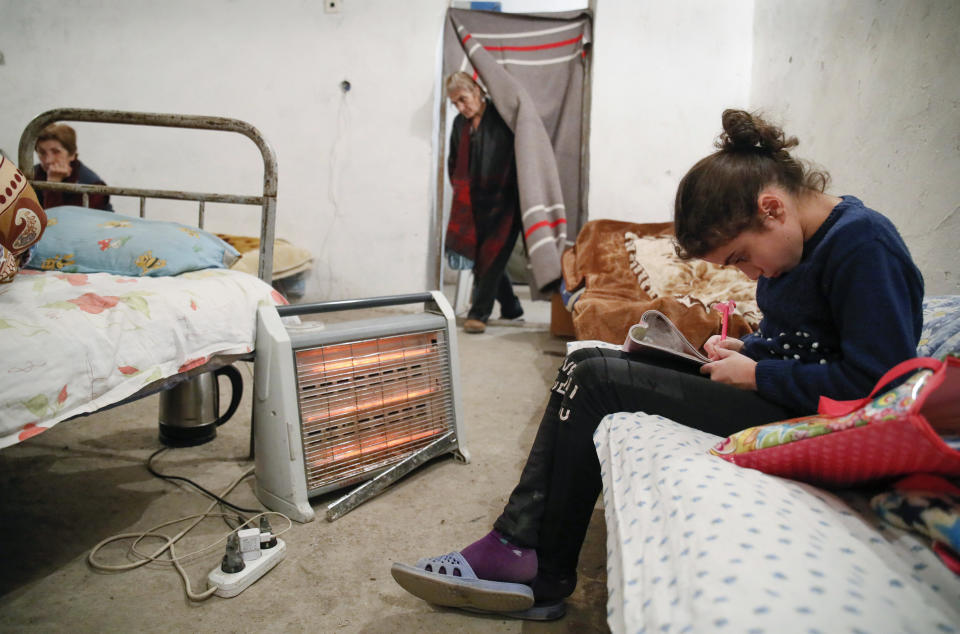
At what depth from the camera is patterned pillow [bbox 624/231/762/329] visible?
1992mm

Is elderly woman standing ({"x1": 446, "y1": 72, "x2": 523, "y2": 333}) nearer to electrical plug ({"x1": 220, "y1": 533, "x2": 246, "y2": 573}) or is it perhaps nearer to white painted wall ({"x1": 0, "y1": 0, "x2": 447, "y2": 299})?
white painted wall ({"x1": 0, "y1": 0, "x2": 447, "y2": 299})

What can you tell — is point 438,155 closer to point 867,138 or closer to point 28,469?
point 867,138

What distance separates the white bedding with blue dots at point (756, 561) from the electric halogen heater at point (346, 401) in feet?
2.58

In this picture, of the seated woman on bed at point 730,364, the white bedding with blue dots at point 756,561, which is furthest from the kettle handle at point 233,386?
the white bedding with blue dots at point 756,561

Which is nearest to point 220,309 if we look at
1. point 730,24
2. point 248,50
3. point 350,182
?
point 350,182

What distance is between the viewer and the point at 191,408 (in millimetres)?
1598

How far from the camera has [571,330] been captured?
3156mm

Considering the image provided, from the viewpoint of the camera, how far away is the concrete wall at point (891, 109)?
1.50 m

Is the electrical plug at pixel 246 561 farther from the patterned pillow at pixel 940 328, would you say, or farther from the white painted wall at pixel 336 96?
the white painted wall at pixel 336 96

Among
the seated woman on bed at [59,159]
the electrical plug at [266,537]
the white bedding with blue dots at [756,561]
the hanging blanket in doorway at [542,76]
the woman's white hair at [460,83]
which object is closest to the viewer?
the white bedding with blue dots at [756,561]

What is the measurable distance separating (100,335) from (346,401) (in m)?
0.52

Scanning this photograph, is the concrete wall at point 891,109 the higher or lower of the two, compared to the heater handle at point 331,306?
higher

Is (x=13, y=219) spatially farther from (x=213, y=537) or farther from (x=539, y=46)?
(x=539, y=46)

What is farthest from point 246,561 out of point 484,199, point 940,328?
point 484,199
